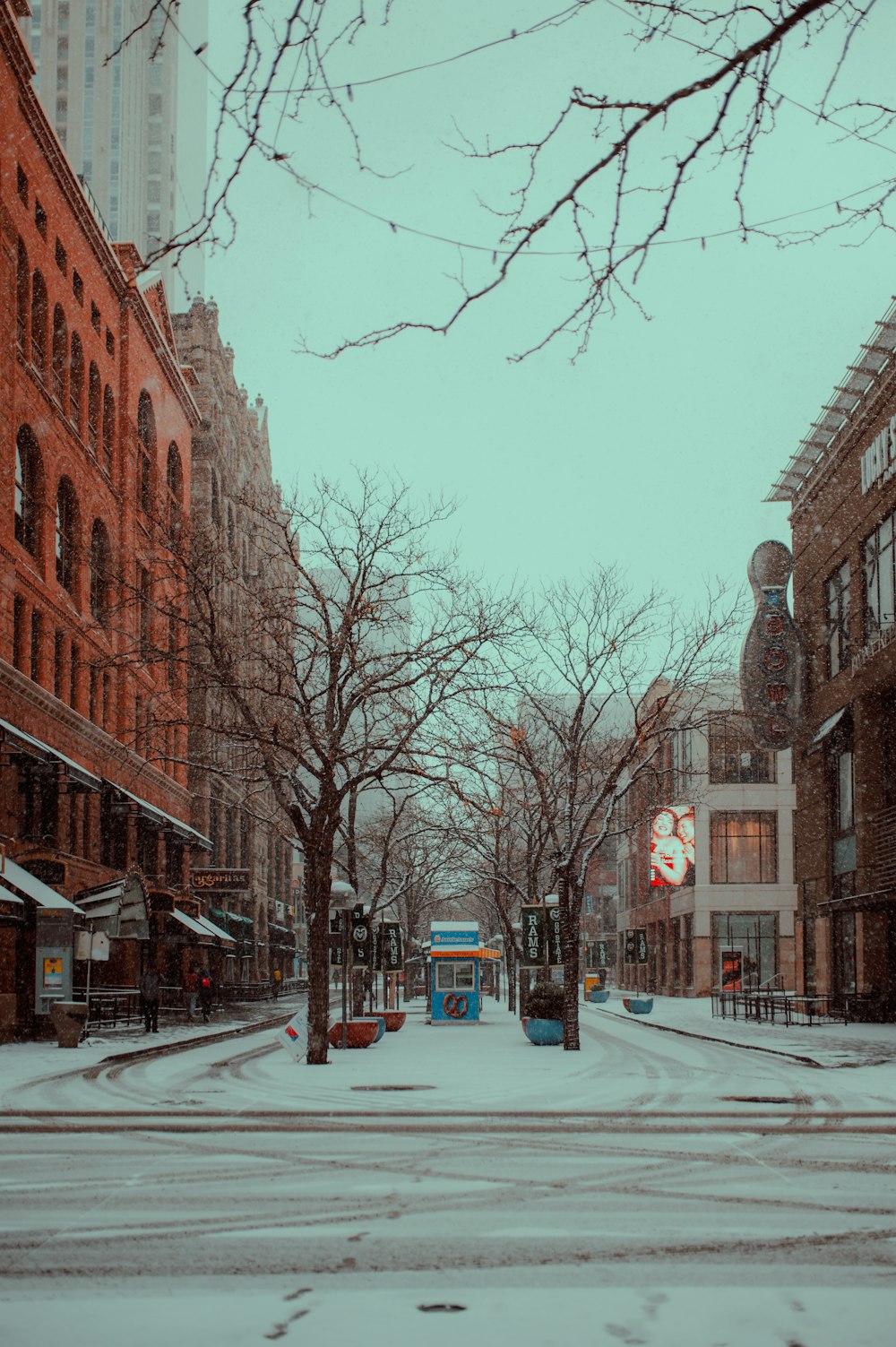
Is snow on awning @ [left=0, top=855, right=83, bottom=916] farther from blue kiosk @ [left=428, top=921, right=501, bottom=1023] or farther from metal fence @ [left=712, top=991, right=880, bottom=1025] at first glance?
metal fence @ [left=712, top=991, right=880, bottom=1025]

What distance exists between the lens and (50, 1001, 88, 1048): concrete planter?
96.6 feet

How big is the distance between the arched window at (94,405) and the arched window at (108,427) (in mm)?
811

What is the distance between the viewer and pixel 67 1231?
9.39m

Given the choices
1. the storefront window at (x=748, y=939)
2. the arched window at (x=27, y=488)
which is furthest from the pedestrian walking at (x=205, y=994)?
the storefront window at (x=748, y=939)

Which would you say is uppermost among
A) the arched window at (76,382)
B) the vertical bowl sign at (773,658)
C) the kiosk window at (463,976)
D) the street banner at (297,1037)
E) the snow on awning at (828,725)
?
the arched window at (76,382)

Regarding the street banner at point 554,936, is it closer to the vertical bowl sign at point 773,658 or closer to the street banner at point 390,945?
the street banner at point 390,945

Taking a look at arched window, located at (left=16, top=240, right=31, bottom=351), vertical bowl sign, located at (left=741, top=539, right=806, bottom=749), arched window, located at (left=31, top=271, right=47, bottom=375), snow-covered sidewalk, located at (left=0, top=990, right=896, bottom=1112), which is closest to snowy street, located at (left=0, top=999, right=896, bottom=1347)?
snow-covered sidewalk, located at (left=0, top=990, right=896, bottom=1112)

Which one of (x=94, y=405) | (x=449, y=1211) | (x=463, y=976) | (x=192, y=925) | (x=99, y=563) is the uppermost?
(x=94, y=405)

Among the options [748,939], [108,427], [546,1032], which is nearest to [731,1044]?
[546,1032]

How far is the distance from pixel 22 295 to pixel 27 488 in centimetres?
480

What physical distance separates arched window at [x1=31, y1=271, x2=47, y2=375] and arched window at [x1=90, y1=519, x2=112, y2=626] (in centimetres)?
752

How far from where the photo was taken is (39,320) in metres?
39.1

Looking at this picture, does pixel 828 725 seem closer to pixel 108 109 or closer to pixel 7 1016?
pixel 7 1016

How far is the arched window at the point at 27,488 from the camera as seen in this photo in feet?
124
